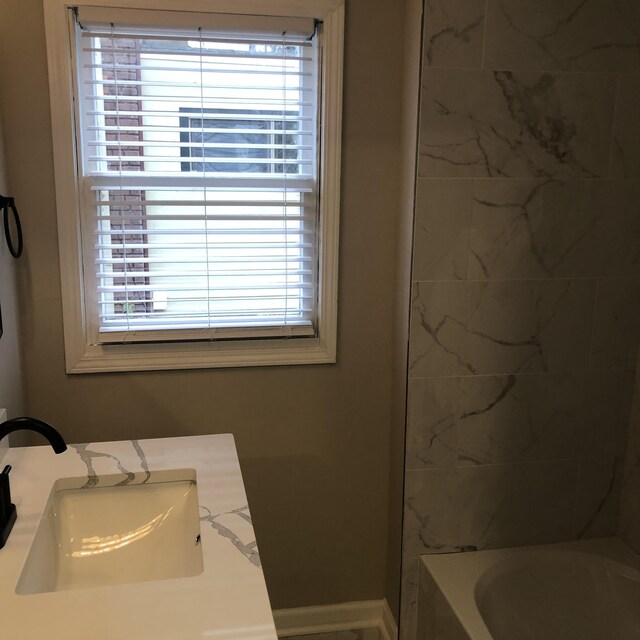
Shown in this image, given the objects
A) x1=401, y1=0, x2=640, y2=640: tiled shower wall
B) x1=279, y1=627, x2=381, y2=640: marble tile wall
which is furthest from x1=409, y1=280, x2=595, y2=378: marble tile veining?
x1=279, y1=627, x2=381, y2=640: marble tile wall

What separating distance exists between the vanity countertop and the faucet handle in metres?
0.02

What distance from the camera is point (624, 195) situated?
2.18 metres

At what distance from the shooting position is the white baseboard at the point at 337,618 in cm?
242

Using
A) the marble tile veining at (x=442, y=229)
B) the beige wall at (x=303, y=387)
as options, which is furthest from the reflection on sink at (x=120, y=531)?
the marble tile veining at (x=442, y=229)

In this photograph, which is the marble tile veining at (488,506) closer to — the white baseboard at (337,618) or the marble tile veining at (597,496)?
the marble tile veining at (597,496)

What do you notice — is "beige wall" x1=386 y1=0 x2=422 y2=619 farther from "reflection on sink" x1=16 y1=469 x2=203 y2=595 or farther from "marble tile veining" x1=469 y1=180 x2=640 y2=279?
"reflection on sink" x1=16 y1=469 x2=203 y2=595

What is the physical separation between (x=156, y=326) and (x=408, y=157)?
962 millimetres

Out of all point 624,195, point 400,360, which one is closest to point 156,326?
point 400,360

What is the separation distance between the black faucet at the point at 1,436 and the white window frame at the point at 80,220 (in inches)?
29.7

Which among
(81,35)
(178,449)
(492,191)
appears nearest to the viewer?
(178,449)

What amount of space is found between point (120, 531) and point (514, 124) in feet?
5.25

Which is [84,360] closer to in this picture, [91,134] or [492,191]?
[91,134]

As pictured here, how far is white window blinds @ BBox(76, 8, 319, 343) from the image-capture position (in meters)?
2.02

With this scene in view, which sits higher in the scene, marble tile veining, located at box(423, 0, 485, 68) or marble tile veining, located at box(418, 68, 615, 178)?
marble tile veining, located at box(423, 0, 485, 68)
